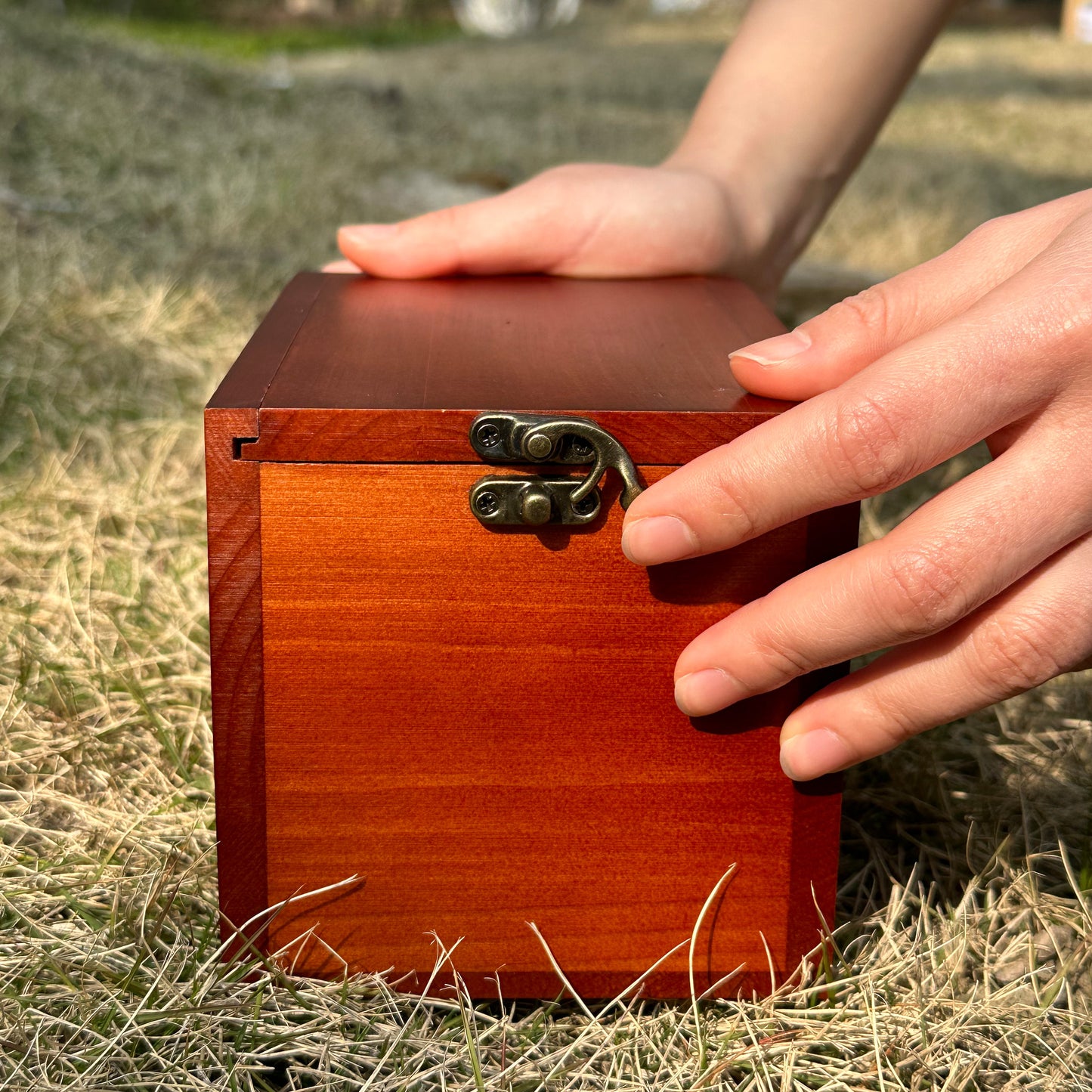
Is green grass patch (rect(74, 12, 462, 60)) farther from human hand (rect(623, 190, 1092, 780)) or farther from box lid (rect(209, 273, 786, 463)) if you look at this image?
human hand (rect(623, 190, 1092, 780))

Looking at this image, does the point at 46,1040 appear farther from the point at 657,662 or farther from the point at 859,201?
the point at 859,201

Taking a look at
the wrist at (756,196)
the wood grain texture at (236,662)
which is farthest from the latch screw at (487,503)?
the wrist at (756,196)

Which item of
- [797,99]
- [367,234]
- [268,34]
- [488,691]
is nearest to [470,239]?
[367,234]

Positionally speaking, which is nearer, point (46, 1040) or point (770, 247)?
point (46, 1040)

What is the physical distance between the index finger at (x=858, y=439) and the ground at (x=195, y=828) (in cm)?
36

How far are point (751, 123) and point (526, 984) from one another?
1023mm

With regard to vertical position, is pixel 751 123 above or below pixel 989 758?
above

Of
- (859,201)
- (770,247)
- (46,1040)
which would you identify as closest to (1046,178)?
(859,201)

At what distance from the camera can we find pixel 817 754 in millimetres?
816

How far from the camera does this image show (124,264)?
7.32 ft

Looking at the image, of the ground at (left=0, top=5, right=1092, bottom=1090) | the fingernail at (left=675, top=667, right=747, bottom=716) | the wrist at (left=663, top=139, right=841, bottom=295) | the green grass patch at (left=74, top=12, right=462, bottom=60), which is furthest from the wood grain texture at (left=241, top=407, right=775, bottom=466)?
the green grass patch at (left=74, top=12, right=462, bottom=60)

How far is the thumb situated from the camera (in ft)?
3.99

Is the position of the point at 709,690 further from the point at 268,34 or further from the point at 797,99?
the point at 268,34

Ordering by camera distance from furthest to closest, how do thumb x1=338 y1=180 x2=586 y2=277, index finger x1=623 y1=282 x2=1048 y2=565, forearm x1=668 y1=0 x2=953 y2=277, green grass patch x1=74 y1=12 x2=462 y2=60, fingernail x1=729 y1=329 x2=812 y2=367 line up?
green grass patch x1=74 y1=12 x2=462 y2=60
forearm x1=668 y1=0 x2=953 y2=277
thumb x1=338 y1=180 x2=586 y2=277
fingernail x1=729 y1=329 x2=812 y2=367
index finger x1=623 y1=282 x2=1048 y2=565
